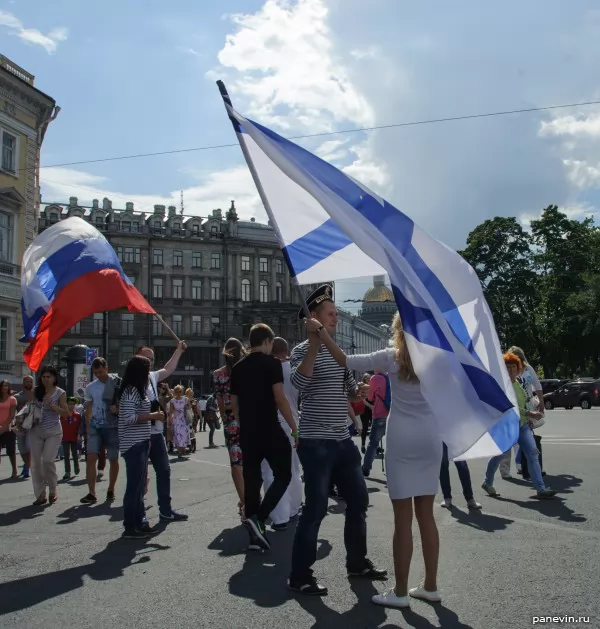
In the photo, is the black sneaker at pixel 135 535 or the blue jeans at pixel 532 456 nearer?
the black sneaker at pixel 135 535

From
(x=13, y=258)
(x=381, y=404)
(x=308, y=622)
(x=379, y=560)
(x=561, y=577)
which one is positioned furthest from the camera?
(x=13, y=258)

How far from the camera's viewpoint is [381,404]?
43.5 ft

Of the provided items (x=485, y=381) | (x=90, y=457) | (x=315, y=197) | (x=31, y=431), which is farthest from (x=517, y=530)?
(x=31, y=431)

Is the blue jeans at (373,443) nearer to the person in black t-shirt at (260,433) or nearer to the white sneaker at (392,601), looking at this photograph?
the person in black t-shirt at (260,433)

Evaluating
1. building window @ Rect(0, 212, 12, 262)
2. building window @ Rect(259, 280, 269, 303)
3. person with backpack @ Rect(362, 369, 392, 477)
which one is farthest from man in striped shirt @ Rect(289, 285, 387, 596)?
building window @ Rect(259, 280, 269, 303)

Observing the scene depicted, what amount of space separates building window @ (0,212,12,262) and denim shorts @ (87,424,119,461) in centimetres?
2463

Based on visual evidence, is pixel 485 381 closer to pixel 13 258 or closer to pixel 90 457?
pixel 90 457

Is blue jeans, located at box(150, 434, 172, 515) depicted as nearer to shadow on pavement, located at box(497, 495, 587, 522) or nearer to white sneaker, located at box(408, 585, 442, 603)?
white sneaker, located at box(408, 585, 442, 603)

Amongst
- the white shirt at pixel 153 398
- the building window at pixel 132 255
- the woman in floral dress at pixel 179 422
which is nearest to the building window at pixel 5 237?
the woman in floral dress at pixel 179 422

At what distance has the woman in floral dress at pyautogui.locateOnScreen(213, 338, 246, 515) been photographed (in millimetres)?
8391

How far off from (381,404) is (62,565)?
299 inches

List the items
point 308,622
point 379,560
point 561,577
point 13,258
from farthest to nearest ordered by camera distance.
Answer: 1. point 13,258
2. point 379,560
3. point 561,577
4. point 308,622

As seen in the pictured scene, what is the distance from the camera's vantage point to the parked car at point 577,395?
141 feet

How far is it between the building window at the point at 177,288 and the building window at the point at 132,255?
171 inches
